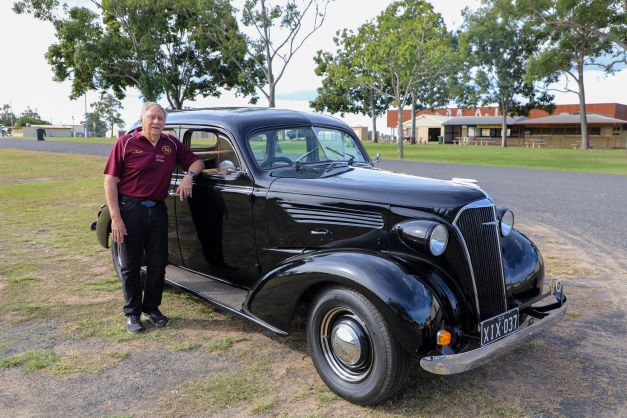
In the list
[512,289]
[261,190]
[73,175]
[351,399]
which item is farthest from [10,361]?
[73,175]

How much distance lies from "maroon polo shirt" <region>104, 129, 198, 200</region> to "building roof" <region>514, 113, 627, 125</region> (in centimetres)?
5773

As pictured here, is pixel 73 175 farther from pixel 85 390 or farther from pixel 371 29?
pixel 371 29

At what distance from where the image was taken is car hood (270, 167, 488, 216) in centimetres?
329

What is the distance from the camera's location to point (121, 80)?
32.6 meters

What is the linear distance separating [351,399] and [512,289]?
1.49 metres

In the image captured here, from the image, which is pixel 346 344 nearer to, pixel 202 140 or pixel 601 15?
pixel 202 140

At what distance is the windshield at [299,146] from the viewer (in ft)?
13.9

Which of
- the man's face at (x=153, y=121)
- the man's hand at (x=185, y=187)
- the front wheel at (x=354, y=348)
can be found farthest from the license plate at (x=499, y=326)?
the man's face at (x=153, y=121)

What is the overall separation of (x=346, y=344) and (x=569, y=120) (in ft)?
196

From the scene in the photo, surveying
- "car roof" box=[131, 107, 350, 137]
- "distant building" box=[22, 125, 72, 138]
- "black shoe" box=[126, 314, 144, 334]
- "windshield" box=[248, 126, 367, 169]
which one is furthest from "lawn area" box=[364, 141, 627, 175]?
"distant building" box=[22, 125, 72, 138]

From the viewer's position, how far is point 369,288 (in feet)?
9.54

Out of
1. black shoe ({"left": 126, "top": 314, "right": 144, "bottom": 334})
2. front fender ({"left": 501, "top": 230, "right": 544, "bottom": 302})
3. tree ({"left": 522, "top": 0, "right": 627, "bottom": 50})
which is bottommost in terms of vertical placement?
black shoe ({"left": 126, "top": 314, "right": 144, "bottom": 334})

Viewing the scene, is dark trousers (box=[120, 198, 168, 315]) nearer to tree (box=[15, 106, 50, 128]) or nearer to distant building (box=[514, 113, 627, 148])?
distant building (box=[514, 113, 627, 148])

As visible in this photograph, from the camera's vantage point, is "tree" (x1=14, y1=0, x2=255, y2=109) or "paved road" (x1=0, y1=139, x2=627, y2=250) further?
"tree" (x1=14, y1=0, x2=255, y2=109)
